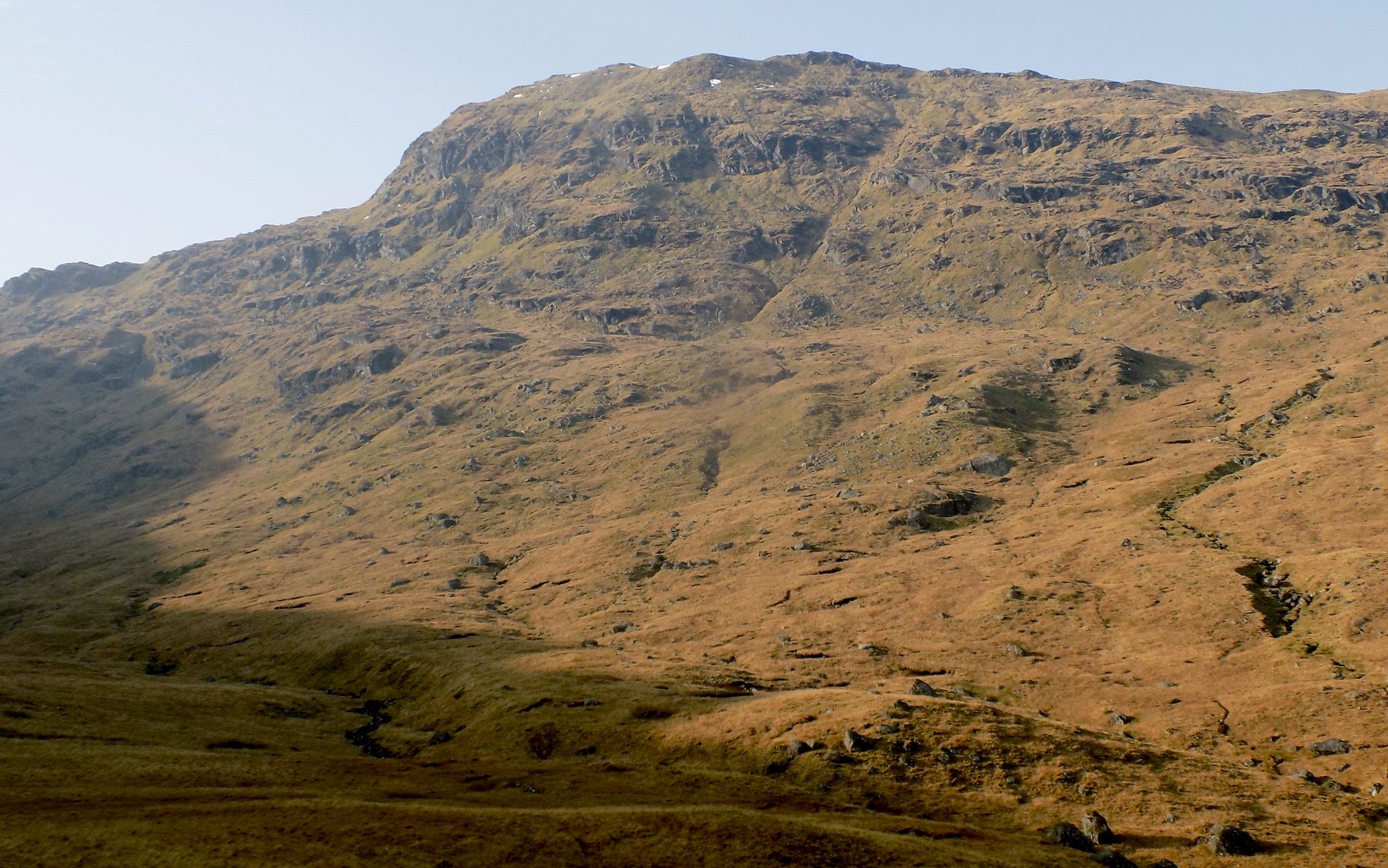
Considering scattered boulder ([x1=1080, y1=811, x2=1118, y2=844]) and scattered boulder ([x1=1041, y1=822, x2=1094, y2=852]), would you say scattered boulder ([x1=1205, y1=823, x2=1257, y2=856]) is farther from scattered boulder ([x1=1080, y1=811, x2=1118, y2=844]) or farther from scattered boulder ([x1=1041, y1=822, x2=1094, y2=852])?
scattered boulder ([x1=1041, y1=822, x2=1094, y2=852])

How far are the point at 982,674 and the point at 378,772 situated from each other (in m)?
69.5

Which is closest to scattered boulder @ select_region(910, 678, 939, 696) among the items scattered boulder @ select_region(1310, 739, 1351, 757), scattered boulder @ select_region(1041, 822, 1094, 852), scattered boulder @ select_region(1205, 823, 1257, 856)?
scattered boulder @ select_region(1310, 739, 1351, 757)

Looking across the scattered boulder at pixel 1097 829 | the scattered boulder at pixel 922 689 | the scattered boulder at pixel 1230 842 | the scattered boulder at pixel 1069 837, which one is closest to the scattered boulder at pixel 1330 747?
the scattered boulder at pixel 1230 842

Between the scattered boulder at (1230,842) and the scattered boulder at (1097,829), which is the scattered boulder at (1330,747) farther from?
the scattered boulder at (1097,829)

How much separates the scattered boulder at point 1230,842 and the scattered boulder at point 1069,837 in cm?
681

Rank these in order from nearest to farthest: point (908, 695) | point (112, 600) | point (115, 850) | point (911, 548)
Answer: point (115, 850) < point (908, 695) < point (911, 548) < point (112, 600)

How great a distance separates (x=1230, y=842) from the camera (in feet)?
175

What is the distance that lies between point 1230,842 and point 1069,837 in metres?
8.93

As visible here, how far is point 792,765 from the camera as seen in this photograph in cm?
7156

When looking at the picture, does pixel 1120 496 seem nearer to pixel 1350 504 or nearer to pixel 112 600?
pixel 1350 504

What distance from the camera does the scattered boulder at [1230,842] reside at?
53.0 metres

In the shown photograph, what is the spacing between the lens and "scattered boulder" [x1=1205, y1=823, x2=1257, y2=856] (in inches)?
2088

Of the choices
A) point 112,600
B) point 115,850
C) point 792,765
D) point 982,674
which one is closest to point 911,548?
point 982,674

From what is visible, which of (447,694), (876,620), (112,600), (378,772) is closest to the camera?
(378,772)
